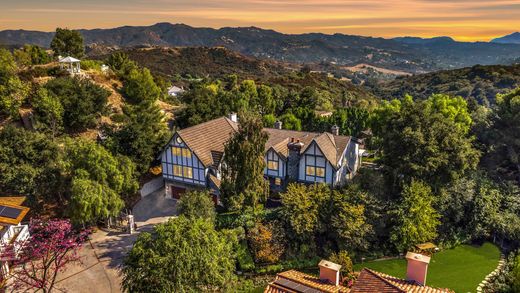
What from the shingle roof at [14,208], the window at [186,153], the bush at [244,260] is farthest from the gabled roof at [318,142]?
the shingle roof at [14,208]

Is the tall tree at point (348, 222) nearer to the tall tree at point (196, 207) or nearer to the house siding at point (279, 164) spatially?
the house siding at point (279, 164)

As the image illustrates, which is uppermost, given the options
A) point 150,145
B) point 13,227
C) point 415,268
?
point 150,145

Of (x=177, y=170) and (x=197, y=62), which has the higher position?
(x=197, y=62)

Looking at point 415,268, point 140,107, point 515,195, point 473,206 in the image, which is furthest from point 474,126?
point 140,107

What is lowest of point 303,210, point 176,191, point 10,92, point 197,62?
point 176,191

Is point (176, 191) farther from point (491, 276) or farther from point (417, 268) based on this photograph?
point (491, 276)

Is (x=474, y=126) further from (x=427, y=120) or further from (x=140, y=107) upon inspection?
(x=140, y=107)

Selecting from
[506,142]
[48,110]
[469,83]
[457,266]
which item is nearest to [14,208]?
[48,110]

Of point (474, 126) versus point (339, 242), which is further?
point (474, 126)
